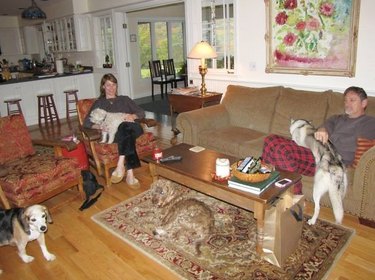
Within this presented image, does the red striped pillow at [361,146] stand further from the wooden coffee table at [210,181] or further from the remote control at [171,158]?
the remote control at [171,158]

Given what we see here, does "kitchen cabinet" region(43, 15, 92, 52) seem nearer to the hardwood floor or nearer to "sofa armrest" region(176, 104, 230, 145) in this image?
"sofa armrest" region(176, 104, 230, 145)

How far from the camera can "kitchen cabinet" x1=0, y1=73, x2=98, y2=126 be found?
19.2ft

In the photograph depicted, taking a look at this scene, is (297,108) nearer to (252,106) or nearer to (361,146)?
(252,106)

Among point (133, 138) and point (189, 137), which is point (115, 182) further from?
point (189, 137)

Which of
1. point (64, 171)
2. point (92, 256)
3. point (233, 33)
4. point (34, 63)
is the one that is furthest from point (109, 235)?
point (34, 63)

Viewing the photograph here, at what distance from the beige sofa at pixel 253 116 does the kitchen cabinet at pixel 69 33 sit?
4.44m

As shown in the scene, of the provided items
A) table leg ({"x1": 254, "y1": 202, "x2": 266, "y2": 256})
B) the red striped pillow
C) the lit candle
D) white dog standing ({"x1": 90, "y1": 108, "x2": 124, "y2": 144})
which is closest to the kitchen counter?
white dog standing ({"x1": 90, "y1": 108, "x2": 124, "y2": 144})

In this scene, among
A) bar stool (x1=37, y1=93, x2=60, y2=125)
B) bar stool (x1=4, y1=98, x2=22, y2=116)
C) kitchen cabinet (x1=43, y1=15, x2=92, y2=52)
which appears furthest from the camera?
kitchen cabinet (x1=43, y1=15, x2=92, y2=52)

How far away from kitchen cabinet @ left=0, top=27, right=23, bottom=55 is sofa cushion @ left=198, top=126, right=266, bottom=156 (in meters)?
8.27

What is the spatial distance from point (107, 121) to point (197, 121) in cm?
98

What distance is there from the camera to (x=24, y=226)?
2094 millimetres

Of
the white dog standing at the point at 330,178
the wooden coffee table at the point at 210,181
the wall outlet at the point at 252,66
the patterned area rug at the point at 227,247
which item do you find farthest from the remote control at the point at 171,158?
the wall outlet at the point at 252,66

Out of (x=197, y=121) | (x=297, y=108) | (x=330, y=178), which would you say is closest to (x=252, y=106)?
(x=297, y=108)

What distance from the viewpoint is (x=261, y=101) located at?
11.7 feet
